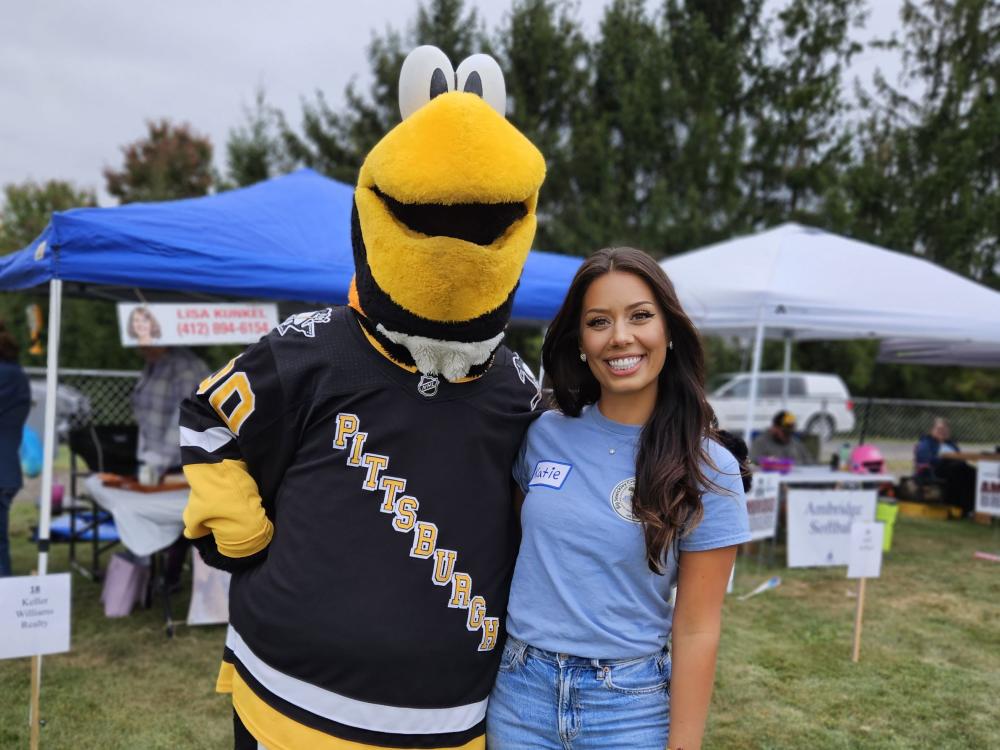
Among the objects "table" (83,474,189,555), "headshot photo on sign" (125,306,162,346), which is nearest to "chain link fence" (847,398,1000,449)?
"table" (83,474,189,555)

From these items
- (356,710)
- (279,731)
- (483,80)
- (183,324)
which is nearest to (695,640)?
(356,710)

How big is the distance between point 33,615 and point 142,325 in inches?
71.9

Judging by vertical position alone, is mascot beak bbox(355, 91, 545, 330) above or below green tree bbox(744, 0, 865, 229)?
below

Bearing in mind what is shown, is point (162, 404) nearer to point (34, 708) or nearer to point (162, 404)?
point (162, 404)

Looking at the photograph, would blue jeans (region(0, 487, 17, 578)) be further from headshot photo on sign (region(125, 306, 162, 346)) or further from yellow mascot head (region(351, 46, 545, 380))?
yellow mascot head (region(351, 46, 545, 380))

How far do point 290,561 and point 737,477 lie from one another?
0.89 metres

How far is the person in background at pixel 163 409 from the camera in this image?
4895 mm

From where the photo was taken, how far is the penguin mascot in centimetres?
138

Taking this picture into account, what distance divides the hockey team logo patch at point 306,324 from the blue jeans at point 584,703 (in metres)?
0.76

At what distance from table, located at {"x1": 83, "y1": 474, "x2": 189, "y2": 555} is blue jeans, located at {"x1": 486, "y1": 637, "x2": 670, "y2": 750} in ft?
11.2

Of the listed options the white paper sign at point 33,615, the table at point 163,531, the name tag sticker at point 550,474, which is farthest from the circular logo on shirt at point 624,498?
the table at point 163,531

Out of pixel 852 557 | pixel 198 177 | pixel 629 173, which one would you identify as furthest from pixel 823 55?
pixel 198 177

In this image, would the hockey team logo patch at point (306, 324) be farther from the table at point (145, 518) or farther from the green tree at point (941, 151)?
the green tree at point (941, 151)

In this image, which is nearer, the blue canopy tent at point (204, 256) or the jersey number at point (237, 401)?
the jersey number at point (237, 401)
